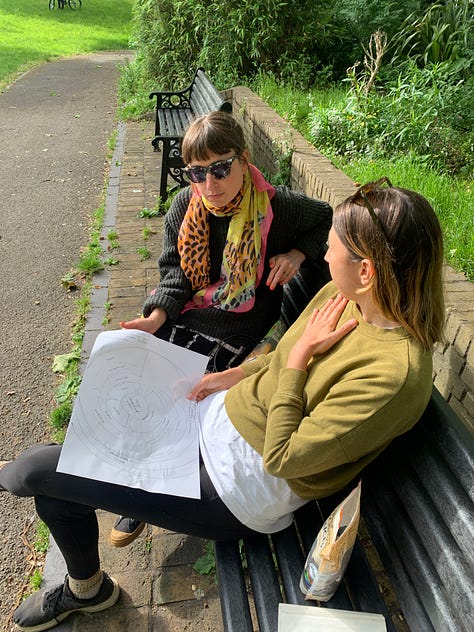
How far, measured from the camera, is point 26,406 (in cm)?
310

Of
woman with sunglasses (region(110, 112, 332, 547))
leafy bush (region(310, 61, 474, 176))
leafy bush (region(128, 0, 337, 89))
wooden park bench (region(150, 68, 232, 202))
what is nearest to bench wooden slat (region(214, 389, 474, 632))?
woman with sunglasses (region(110, 112, 332, 547))

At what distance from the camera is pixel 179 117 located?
20.1ft

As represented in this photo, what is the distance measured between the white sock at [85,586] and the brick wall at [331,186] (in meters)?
1.51

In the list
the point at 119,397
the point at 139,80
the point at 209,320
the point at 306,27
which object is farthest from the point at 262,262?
the point at 139,80

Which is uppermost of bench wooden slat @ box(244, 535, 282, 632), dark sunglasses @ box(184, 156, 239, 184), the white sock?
dark sunglasses @ box(184, 156, 239, 184)

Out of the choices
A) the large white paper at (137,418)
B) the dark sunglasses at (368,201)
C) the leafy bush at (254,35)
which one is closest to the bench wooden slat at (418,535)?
the large white paper at (137,418)

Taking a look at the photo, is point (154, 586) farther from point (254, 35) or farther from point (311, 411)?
point (254, 35)

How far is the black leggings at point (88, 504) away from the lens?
1.73 metres

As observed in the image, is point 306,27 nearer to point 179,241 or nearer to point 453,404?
point 179,241

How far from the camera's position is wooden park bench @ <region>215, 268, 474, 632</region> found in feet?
4.34

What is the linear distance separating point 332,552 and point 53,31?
20050 mm

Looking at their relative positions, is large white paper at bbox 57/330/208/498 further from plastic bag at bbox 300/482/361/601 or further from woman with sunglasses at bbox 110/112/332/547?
plastic bag at bbox 300/482/361/601

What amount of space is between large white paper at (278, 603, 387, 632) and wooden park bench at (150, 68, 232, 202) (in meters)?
3.79

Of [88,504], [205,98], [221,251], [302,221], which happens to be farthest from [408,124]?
[88,504]
